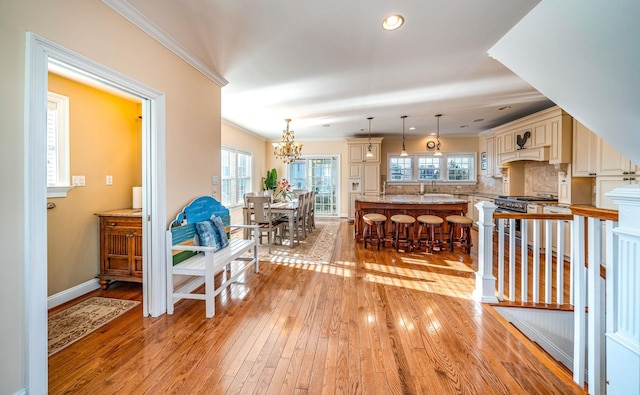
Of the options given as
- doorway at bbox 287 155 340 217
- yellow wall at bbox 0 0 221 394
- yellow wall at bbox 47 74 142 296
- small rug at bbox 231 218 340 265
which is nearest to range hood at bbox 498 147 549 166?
small rug at bbox 231 218 340 265

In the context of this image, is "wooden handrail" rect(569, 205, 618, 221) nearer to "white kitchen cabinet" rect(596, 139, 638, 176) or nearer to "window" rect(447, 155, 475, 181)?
"white kitchen cabinet" rect(596, 139, 638, 176)

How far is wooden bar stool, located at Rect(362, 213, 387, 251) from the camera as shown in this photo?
4.55 m

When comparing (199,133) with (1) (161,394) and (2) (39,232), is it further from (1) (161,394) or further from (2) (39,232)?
(1) (161,394)

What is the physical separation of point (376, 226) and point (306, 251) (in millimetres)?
1427

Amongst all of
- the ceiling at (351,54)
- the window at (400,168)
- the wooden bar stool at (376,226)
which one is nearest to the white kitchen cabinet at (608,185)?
the ceiling at (351,54)

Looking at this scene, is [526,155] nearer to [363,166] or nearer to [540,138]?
[540,138]

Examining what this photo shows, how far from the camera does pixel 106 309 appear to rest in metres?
2.52

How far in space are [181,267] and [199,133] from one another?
1.48 m

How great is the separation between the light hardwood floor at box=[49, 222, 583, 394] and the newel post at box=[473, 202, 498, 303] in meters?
0.16

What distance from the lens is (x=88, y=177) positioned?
2941mm

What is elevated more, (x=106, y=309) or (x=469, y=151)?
(x=469, y=151)

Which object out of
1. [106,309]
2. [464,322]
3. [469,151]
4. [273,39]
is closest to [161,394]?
[106,309]

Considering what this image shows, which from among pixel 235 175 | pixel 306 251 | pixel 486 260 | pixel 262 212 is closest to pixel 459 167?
pixel 306 251

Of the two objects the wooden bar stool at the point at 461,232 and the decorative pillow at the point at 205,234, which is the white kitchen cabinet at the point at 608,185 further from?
the decorative pillow at the point at 205,234
